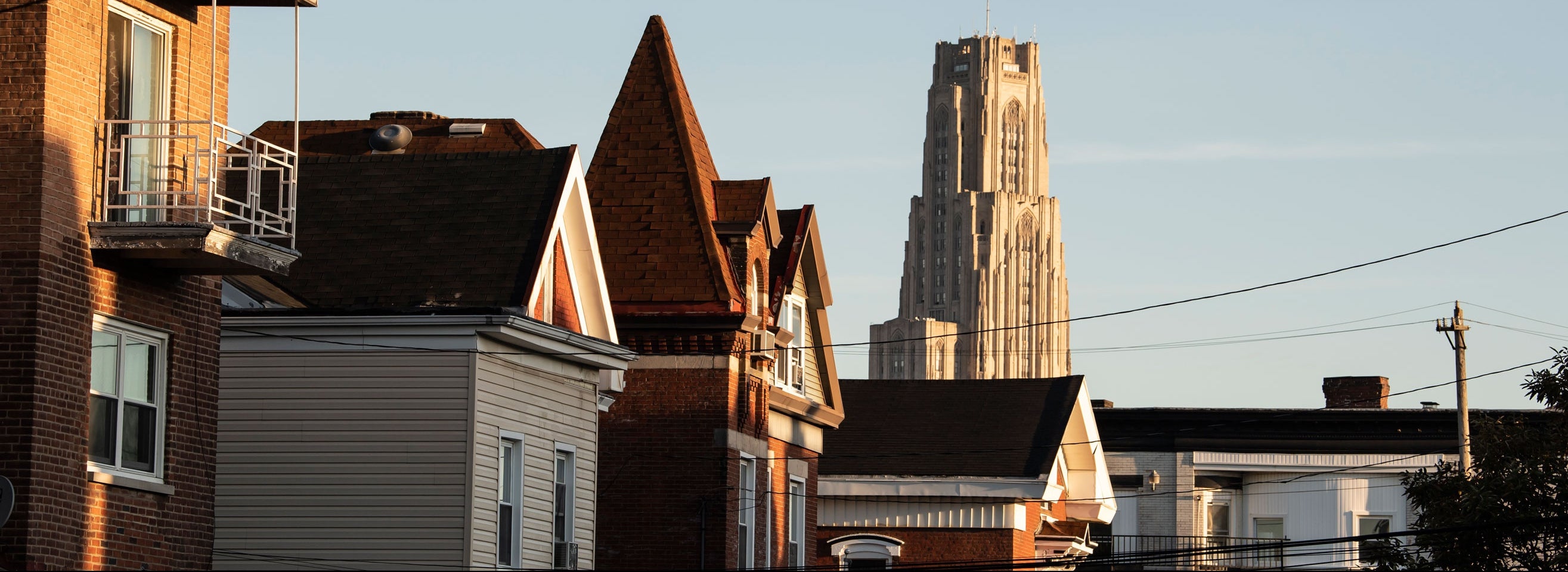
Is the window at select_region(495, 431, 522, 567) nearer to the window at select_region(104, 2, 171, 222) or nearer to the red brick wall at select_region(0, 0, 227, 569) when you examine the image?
the red brick wall at select_region(0, 0, 227, 569)

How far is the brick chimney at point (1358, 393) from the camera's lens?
187 feet

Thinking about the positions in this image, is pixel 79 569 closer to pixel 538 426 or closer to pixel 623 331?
pixel 538 426

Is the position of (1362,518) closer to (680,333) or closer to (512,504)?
(680,333)

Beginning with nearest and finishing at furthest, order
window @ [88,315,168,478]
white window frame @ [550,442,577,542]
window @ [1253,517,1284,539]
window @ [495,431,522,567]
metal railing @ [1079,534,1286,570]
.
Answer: window @ [88,315,168,478], window @ [495,431,522,567], white window frame @ [550,442,577,542], metal railing @ [1079,534,1286,570], window @ [1253,517,1284,539]

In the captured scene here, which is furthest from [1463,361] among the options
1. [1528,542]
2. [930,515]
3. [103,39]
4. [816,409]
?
[103,39]

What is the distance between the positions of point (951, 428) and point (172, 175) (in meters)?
26.5

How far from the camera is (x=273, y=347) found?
2369 cm

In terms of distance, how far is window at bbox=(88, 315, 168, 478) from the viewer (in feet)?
62.4

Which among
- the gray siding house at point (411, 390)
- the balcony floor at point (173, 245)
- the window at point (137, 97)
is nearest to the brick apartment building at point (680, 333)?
the gray siding house at point (411, 390)

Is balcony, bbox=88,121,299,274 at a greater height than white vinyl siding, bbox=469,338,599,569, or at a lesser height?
greater

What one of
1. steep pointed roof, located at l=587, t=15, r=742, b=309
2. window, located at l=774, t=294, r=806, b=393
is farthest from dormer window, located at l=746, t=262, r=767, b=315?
window, located at l=774, t=294, r=806, b=393

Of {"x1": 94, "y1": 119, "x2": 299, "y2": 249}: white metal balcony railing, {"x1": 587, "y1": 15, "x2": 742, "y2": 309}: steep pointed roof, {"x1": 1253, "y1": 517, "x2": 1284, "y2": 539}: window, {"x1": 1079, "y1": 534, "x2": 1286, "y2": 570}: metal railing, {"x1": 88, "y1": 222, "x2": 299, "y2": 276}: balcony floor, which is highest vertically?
{"x1": 587, "y1": 15, "x2": 742, "y2": 309}: steep pointed roof

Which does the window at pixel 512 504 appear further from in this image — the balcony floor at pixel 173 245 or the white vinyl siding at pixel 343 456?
the balcony floor at pixel 173 245

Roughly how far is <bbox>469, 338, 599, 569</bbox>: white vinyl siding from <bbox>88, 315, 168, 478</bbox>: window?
13.8 ft
